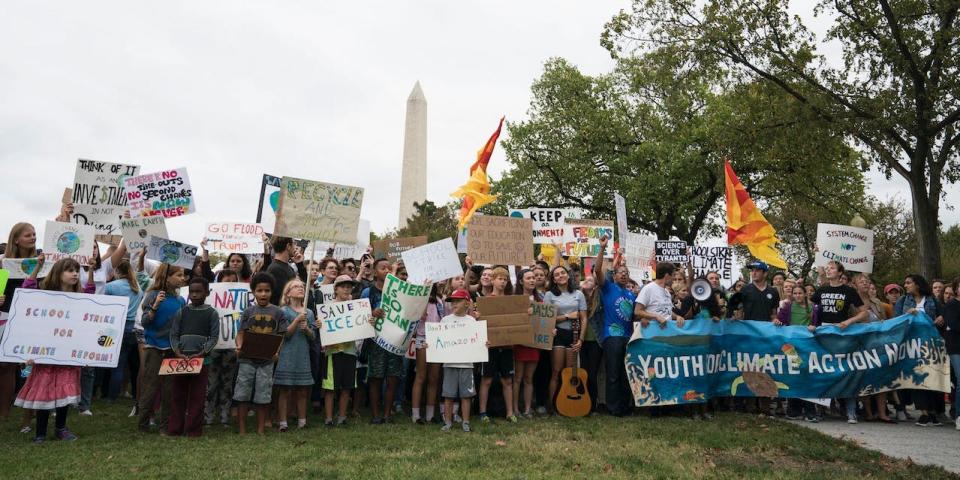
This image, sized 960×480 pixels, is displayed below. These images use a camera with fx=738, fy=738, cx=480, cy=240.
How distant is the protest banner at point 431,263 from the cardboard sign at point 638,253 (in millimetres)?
7619

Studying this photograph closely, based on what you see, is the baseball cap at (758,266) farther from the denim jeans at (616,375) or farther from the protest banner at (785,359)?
the denim jeans at (616,375)

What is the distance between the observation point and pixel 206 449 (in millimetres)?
7332

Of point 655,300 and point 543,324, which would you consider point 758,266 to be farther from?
point 543,324

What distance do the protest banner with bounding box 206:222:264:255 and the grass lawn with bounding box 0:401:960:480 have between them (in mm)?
4734

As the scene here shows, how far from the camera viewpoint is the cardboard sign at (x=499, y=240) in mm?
10992

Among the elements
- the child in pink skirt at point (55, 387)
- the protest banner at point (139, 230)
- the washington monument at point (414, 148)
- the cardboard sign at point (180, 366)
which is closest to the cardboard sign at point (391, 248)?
the protest banner at point (139, 230)

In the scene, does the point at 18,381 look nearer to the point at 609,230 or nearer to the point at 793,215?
the point at 609,230

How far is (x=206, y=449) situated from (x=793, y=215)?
41.8 m

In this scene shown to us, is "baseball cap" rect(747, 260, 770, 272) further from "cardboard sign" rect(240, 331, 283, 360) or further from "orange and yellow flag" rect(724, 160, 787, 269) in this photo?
"cardboard sign" rect(240, 331, 283, 360)

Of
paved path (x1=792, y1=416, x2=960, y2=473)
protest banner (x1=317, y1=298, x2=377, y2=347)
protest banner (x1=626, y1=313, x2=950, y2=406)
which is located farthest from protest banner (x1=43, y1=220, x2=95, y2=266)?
paved path (x1=792, y1=416, x2=960, y2=473)

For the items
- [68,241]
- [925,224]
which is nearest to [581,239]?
[925,224]

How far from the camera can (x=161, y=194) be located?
1151cm

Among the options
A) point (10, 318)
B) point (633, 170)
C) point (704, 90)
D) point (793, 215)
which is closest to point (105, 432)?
point (10, 318)

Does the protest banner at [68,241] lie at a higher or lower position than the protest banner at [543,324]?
higher
